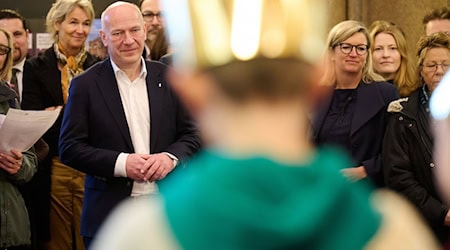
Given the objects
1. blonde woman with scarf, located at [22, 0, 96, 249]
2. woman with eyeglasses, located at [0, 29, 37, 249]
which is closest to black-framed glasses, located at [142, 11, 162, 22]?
blonde woman with scarf, located at [22, 0, 96, 249]

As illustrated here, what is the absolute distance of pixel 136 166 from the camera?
4289mm

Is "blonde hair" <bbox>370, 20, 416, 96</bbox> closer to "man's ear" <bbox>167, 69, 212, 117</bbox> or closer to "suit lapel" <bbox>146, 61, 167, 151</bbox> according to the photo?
"suit lapel" <bbox>146, 61, 167, 151</bbox>

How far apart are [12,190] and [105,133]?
2.69 feet

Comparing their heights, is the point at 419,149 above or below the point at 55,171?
above

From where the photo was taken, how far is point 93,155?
4.40m

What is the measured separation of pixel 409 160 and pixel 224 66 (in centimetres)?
364

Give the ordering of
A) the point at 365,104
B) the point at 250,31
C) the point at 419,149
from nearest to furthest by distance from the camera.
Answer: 1. the point at 250,31
2. the point at 419,149
3. the point at 365,104

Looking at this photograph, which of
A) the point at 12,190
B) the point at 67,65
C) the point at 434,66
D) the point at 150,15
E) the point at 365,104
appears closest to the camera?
the point at 434,66

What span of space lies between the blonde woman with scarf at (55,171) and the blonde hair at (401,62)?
1.79 meters

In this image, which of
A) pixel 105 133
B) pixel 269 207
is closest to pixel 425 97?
pixel 105 133

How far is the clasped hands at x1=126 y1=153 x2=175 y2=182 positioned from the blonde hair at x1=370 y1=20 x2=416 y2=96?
164 cm

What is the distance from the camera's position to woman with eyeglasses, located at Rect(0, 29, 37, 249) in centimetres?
491

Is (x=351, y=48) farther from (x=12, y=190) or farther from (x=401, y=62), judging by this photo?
(x=12, y=190)

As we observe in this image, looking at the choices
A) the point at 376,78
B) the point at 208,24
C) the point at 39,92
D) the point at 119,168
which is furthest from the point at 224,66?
the point at 39,92
